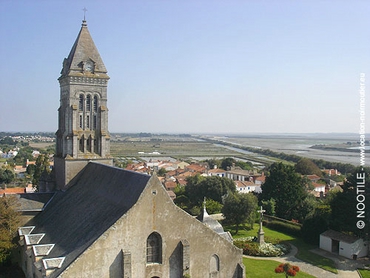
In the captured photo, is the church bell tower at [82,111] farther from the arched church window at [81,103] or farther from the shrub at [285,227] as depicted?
the shrub at [285,227]

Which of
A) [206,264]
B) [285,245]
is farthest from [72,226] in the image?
[285,245]

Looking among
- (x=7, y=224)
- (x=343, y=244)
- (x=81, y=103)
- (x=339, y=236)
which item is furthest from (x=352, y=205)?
(x=7, y=224)

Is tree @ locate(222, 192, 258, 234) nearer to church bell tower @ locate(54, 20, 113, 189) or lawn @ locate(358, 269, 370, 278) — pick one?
lawn @ locate(358, 269, 370, 278)

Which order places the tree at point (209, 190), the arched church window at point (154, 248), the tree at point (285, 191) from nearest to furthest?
1. the arched church window at point (154, 248)
2. the tree at point (285, 191)
3. the tree at point (209, 190)

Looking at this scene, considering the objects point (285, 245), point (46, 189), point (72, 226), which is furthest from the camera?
point (285, 245)

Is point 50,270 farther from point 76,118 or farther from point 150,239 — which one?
point 76,118

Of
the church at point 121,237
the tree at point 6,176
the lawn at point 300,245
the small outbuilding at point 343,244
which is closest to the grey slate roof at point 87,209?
the church at point 121,237

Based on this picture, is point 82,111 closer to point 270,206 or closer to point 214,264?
point 214,264

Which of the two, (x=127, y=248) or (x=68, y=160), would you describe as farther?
(x=68, y=160)
